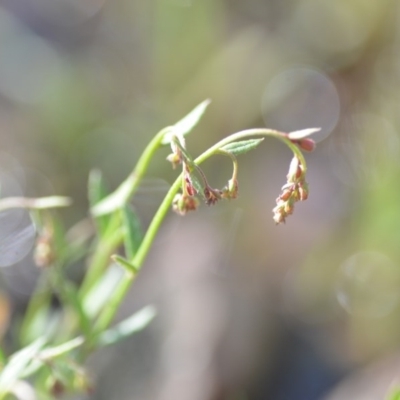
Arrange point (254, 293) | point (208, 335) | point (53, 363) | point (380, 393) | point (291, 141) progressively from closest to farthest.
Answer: point (291, 141) → point (53, 363) → point (380, 393) → point (208, 335) → point (254, 293)

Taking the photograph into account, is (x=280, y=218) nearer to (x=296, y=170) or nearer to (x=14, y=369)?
(x=296, y=170)

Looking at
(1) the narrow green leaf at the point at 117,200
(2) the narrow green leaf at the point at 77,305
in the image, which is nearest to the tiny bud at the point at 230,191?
(1) the narrow green leaf at the point at 117,200

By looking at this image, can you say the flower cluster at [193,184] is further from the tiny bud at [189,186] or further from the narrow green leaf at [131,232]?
the narrow green leaf at [131,232]

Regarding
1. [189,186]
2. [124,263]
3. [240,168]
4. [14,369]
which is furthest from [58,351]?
[240,168]

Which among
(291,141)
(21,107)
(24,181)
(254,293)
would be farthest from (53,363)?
(21,107)

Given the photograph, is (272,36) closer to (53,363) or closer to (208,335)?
(208,335)

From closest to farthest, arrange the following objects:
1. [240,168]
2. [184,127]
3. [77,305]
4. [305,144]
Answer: [305,144] → [184,127] → [77,305] → [240,168]
